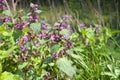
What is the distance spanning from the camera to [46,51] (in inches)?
83.3

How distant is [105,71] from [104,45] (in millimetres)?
315

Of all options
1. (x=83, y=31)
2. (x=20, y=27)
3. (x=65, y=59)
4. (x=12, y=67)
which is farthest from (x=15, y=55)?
(x=83, y=31)

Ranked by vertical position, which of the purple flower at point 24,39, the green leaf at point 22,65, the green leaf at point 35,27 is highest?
the green leaf at point 35,27

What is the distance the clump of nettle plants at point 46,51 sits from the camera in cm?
184

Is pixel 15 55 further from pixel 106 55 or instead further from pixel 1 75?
pixel 106 55

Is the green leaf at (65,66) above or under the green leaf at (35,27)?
under

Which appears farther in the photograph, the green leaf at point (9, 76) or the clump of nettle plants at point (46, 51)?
the green leaf at point (9, 76)

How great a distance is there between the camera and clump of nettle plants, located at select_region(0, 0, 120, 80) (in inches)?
72.6

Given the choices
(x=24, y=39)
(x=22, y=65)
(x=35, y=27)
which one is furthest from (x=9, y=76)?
(x=35, y=27)

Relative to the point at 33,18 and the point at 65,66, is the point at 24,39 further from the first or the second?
the point at 65,66

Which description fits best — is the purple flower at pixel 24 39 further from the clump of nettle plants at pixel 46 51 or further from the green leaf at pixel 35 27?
the green leaf at pixel 35 27

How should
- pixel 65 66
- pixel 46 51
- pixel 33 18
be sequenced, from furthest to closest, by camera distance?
pixel 46 51
pixel 33 18
pixel 65 66

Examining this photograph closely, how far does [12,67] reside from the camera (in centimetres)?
215

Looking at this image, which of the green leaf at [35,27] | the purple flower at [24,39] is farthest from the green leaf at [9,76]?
the green leaf at [35,27]
